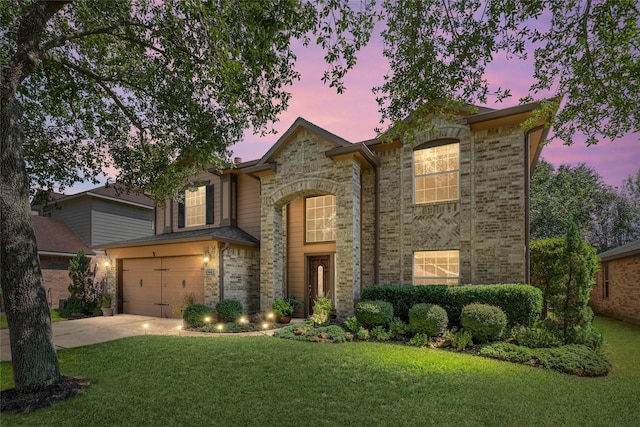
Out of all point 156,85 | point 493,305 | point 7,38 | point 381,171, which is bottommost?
point 493,305

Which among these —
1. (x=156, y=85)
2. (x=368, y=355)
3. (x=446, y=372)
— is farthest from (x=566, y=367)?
(x=156, y=85)

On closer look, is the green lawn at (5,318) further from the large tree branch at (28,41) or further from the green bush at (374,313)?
the green bush at (374,313)

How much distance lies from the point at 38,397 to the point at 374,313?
710 cm

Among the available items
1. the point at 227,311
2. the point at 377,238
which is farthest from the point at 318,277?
the point at 227,311

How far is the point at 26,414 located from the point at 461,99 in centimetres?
830

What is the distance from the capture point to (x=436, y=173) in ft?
36.1

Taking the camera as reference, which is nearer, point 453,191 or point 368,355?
point 368,355

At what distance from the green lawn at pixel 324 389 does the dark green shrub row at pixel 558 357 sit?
0.30 metres

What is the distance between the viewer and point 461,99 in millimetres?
6289

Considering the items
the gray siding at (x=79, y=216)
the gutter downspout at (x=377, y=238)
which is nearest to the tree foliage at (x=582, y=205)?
the gutter downspout at (x=377, y=238)

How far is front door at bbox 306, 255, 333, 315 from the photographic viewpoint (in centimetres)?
1246

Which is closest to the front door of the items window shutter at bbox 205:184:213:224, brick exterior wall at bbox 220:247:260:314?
brick exterior wall at bbox 220:247:260:314

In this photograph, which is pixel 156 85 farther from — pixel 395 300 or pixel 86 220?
pixel 86 220

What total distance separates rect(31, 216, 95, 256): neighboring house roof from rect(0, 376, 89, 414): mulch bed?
49.3 feet
